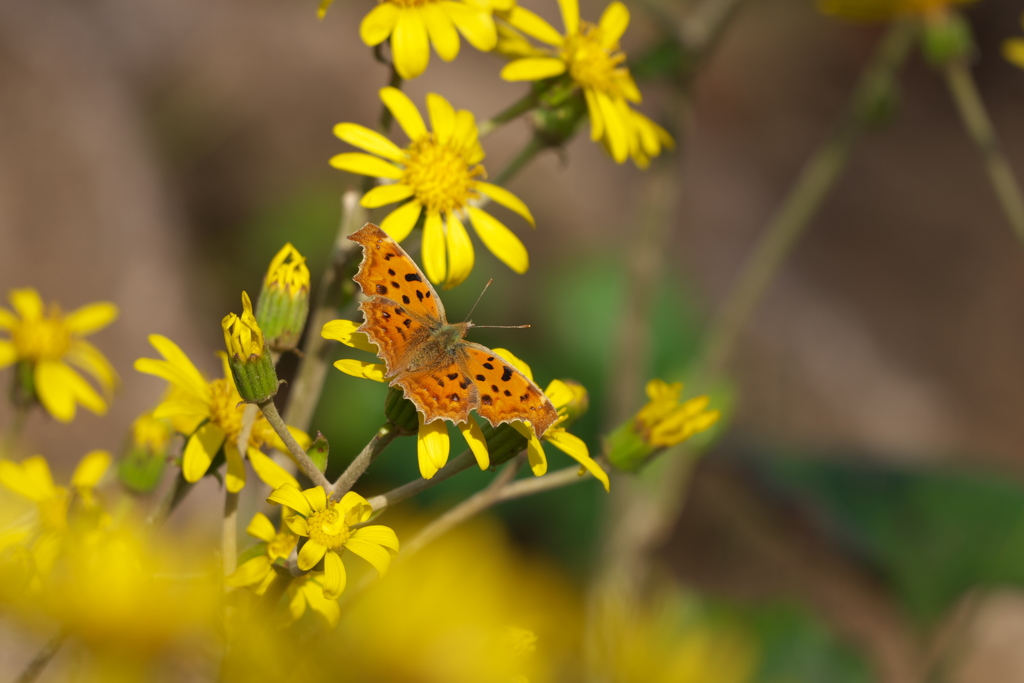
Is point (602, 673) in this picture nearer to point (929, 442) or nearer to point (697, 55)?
point (697, 55)

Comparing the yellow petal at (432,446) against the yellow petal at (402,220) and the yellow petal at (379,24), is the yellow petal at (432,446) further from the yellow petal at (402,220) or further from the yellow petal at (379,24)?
the yellow petal at (379,24)

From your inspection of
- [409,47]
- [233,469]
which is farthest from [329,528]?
[409,47]

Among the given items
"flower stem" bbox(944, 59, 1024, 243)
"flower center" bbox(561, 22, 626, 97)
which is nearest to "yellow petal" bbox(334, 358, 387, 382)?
"flower center" bbox(561, 22, 626, 97)

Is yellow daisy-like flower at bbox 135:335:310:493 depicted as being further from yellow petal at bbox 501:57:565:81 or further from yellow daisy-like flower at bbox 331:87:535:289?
yellow petal at bbox 501:57:565:81

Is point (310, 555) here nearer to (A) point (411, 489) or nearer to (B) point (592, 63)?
(A) point (411, 489)

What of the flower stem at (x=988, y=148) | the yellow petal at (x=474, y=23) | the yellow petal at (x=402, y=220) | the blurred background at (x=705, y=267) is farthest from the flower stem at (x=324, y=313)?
the flower stem at (x=988, y=148)
